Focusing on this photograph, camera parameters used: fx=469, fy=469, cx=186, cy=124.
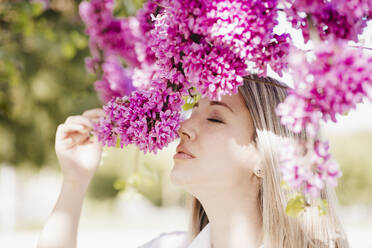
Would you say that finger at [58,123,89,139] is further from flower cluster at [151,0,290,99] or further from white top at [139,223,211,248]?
flower cluster at [151,0,290,99]

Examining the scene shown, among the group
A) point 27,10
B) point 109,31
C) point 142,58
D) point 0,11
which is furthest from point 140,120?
point 0,11

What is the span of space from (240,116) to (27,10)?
5.53ft

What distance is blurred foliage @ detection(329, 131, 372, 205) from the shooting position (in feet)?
49.2

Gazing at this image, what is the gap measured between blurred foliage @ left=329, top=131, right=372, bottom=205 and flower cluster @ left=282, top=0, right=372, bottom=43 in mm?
14595

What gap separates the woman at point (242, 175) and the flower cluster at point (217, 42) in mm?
514

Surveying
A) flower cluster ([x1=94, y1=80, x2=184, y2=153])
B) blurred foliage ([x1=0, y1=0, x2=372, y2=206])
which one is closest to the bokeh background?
blurred foliage ([x1=0, y1=0, x2=372, y2=206])

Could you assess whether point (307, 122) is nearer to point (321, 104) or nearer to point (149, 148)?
point (321, 104)

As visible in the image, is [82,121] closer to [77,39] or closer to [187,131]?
[187,131]

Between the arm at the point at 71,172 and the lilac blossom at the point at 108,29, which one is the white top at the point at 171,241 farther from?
the lilac blossom at the point at 108,29

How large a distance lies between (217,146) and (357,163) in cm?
1449

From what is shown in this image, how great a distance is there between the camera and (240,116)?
70.1 inches

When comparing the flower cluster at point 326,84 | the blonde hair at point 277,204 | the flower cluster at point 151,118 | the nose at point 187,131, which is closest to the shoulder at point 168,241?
the blonde hair at point 277,204

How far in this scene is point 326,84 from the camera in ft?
2.80

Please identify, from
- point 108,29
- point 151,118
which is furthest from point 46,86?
point 151,118
